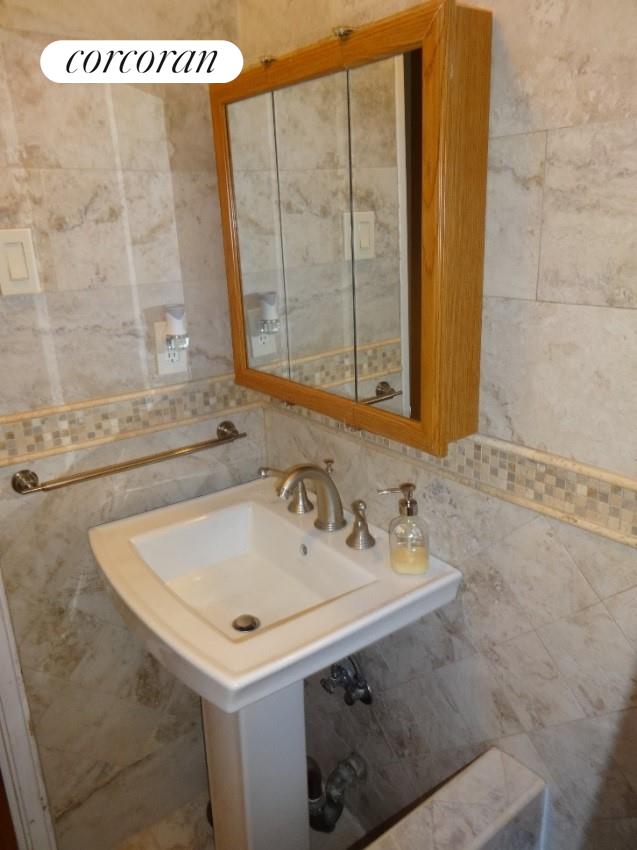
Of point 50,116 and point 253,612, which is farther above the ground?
point 50,116

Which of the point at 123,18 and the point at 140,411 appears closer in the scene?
the point at 123,18

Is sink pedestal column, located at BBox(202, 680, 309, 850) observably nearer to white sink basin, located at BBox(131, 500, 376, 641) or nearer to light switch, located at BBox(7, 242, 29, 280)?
white sink basin, located at BBox(131, 500, 376, 641)

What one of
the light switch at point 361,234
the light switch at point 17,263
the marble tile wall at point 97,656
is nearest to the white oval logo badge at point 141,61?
the light switch at point 17,263

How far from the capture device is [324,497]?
4.64ft

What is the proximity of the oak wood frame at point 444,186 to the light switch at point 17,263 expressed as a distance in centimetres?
59

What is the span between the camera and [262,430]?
1771 mm

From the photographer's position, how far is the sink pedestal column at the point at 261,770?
1.27 metres

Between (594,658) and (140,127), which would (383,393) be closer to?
(594,658)

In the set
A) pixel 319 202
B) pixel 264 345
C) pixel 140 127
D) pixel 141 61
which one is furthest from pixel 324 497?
pixel 141 61

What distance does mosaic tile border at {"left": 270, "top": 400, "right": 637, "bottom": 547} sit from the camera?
962 mm

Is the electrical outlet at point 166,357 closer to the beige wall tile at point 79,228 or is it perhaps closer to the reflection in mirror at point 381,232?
the beige wall tile at point 79,228

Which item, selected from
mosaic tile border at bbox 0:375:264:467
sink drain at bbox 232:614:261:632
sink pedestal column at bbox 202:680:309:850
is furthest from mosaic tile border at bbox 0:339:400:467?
sink pedestal column at bbox 202:680:309:850

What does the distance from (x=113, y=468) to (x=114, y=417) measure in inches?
4.7

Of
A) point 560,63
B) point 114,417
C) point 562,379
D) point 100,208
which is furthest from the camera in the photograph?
point 114,417
